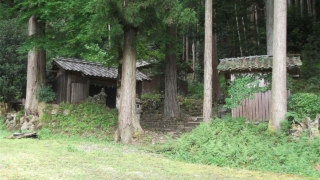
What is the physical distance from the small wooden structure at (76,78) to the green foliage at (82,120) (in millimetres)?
2416

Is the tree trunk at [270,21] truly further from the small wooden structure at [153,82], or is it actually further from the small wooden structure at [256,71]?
the small wooden structure at [153,82]

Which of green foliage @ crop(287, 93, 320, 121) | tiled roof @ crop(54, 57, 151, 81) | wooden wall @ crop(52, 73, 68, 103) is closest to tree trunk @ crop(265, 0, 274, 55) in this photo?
green foliage @ crop(287, 93, 320, 121)

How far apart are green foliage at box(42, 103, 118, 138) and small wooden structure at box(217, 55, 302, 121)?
5722 mm

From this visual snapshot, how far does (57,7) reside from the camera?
1334cm

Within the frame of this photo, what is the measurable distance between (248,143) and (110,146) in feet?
15.4

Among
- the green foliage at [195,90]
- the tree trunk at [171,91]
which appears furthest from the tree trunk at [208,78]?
the green foliage at [195,90]

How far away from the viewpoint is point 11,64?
18797 millimetres

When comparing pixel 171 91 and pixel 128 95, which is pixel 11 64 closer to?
pixel 171 91

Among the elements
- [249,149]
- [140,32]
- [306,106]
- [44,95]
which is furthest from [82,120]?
[306,106]

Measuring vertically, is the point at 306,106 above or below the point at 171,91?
below

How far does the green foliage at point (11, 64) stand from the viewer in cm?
1848

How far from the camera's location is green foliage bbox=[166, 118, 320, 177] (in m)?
8.02

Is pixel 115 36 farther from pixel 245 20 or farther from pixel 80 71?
pixel 245 20

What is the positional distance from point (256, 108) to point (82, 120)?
785cm
